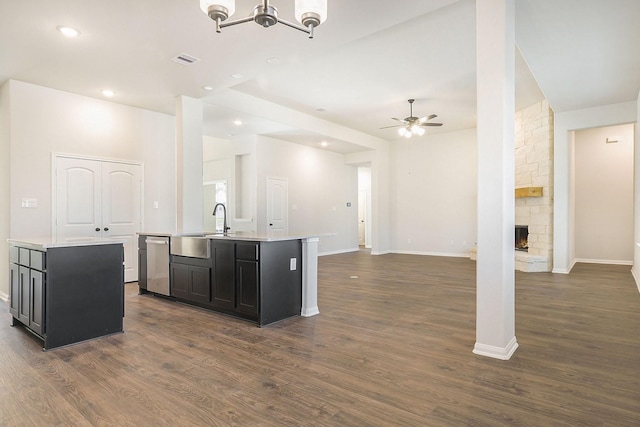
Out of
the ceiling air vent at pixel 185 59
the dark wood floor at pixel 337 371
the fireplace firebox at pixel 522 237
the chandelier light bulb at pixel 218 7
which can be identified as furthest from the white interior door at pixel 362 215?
the chandelier light bulb at pixel 218 7

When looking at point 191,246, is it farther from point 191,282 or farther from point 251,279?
point 251,279

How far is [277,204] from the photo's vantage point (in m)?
8.67

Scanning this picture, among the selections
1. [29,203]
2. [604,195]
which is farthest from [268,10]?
[604,195]

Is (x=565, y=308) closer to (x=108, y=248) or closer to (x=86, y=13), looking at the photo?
(x=108, y=248)

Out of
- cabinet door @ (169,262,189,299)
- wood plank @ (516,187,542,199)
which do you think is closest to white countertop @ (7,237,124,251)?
cabinet door @ (169,262,189,299)

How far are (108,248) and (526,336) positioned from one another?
3980 mm

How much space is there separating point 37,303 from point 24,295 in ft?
1.38

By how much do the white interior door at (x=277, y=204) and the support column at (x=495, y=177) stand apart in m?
5.92

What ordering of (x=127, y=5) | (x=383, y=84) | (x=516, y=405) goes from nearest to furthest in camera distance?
(x=516, y=405) → (x=127, y=5) → (x=383, y=84)

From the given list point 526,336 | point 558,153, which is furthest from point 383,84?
point 526,336

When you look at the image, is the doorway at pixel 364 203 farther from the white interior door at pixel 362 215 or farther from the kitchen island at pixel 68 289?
the kitchen island at pixel 68 289

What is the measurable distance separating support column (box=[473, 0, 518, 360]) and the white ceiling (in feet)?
1.95

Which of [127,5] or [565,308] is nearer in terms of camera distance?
[127,5]

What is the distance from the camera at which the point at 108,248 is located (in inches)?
135
